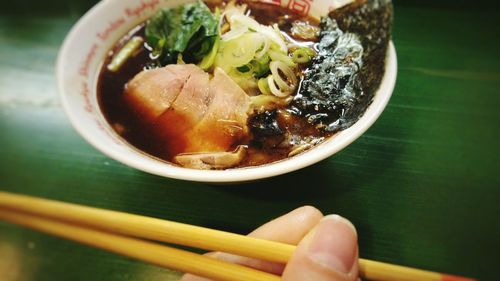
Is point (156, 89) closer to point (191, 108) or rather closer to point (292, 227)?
point (191, 108)

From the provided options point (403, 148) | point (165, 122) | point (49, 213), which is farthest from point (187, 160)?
point (403, 148)

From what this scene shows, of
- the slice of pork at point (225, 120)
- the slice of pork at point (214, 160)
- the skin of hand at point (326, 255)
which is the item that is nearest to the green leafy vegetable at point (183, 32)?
the slice of pork at point (225, 120)

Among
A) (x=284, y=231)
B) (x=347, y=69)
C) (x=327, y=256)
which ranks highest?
(x=347, y=69)

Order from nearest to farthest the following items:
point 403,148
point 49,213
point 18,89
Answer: point 49,213 → point 403,148 → point 18,89

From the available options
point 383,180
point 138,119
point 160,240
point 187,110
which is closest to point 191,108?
point 187,110

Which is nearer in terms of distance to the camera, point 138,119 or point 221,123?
point 221,123

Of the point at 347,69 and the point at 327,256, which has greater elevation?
the point at 347,69

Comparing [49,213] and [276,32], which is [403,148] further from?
[49,213]
